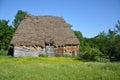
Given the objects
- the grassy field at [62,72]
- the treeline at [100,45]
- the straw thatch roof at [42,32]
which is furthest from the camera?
the straw thatch roof at [42,32]

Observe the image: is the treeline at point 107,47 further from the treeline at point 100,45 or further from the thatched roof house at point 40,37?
the thatched roof house at point 40,37

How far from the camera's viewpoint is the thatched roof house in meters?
46.6

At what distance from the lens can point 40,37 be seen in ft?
155

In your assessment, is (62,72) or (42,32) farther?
(42,32)

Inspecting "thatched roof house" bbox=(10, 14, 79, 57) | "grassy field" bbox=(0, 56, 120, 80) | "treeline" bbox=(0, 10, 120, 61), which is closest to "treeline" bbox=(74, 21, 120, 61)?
"treeline" bbox=(0, 10, 120, 61)

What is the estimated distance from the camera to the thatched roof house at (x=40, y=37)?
4662 cm

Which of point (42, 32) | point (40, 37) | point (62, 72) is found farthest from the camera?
point (42, 32)

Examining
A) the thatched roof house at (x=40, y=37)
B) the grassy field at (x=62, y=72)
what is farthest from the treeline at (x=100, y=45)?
the grassy field at (x=62, y=72)

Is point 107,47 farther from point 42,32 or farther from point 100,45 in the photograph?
point 42,32

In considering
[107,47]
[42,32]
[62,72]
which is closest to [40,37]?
[42,32]

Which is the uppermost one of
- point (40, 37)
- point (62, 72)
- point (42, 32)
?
point (42, 32)

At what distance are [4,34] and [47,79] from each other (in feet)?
177

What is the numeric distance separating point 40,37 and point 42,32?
4.56ft

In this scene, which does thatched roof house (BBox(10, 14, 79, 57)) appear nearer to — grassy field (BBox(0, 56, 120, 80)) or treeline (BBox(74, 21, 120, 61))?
treeline (BBox(74, 21, 120, 61))
